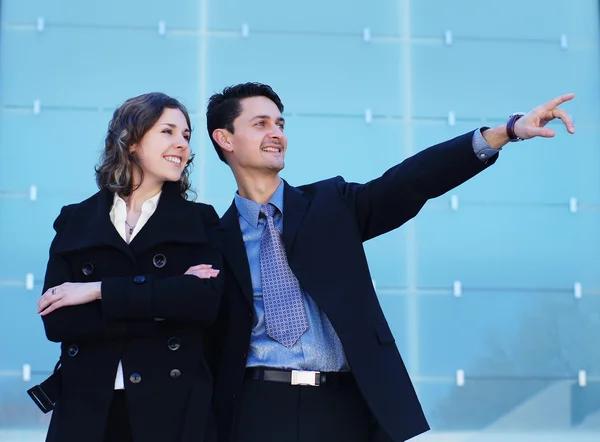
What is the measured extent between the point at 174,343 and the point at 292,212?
0.57 meters

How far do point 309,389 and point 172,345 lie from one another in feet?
1.31

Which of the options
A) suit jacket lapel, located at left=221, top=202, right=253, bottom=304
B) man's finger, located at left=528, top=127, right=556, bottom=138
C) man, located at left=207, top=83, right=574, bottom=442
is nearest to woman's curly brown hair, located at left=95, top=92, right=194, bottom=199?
suit jacket lapel, located at left=221, top=202, right=253, bottom=304

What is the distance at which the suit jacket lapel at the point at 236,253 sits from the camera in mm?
2467

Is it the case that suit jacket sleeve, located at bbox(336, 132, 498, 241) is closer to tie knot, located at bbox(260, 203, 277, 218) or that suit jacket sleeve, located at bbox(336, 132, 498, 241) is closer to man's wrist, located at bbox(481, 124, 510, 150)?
man's wrist, located at bbox(481, 124, 510, 150)

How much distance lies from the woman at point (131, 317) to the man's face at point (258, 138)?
0.45 meters

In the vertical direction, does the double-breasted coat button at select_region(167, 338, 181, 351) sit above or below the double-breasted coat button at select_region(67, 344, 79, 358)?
above

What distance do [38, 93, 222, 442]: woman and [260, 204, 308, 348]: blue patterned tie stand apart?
210 mm

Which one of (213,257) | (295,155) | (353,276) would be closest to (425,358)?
(295,155)

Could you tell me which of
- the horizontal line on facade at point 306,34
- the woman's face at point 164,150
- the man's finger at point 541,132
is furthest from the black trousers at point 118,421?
the horizontal line on facade at point 306,34

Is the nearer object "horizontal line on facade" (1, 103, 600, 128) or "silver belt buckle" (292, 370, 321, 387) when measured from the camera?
"silver belt buckle" (292, 370, 321, 387)

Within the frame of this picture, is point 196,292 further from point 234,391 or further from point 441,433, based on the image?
point 441,433

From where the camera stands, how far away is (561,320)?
14.6 ft

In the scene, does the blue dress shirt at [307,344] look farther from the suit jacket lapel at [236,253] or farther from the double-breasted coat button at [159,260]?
the double-breasted coat button at [159,260]

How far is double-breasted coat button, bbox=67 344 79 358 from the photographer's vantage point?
218cm
